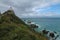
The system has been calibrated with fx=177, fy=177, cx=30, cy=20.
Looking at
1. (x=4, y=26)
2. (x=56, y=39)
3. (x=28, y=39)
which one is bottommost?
(x=56, y=39)

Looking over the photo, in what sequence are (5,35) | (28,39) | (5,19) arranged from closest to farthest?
(28,39) < (5,35) < (5,19)

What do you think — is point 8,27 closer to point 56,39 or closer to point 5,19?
point 5,19

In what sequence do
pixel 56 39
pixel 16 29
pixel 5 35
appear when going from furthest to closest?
pixel 56 39, pixel 16 29, pixel 5 35

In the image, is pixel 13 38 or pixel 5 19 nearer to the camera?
pixel 13 38

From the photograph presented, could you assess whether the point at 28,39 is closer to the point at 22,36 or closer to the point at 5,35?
the point at 22,36

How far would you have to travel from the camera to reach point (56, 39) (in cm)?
7988

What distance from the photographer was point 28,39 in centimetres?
3356

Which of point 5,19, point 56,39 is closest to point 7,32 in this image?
point 5,19

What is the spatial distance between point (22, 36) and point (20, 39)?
1133mm

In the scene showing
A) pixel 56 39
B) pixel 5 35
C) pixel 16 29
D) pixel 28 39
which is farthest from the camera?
pixel 56 39

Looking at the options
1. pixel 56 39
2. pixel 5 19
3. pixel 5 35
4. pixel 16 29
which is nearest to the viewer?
pixel 5 35

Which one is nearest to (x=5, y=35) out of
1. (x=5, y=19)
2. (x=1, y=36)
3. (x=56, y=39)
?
(x=1, y=36)

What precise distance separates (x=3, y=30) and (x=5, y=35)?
2.39 meters

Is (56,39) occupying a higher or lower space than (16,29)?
lower
